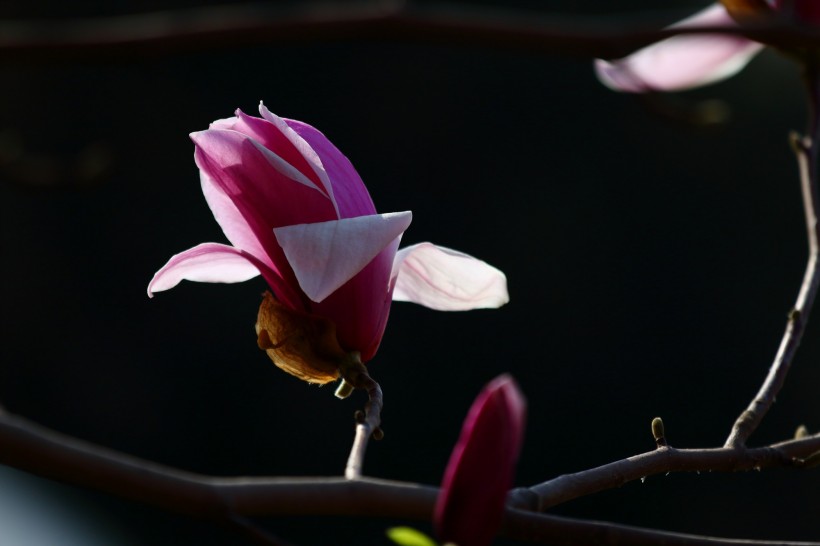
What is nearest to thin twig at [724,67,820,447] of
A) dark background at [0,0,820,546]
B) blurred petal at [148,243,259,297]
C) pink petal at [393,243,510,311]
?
pink petal at [393,243,510,311]

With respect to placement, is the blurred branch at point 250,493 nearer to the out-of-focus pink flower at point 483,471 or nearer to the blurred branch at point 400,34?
the out-of-focus pink flower at point 483,471

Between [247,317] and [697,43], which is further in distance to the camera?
[247,317]

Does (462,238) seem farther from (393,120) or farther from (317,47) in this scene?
(317,47)

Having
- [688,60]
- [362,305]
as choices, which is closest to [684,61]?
[688,60]

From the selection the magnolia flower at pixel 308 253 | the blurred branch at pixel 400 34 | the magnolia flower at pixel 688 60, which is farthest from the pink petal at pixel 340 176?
the magnolia flower at pixel 688 60

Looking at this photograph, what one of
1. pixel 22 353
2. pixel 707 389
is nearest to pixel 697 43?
pixel 707 389

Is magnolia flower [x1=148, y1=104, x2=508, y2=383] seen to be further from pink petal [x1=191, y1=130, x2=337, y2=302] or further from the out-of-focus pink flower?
the out-of-focus pink flower

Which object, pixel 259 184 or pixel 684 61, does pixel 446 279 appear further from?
pixel 684 61
